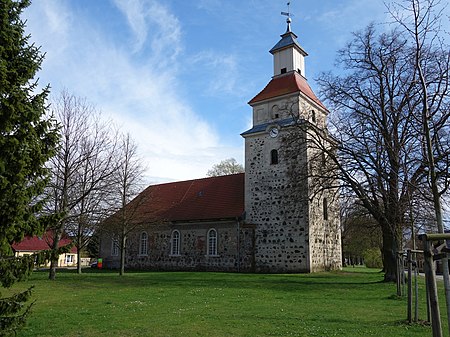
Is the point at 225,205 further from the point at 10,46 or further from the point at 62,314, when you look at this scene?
the point at 10,46

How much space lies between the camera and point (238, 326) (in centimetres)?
858

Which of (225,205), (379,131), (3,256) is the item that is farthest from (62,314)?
(225,205)

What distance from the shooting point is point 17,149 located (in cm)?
684

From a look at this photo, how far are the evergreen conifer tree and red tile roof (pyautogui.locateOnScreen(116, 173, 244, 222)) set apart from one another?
19.0m

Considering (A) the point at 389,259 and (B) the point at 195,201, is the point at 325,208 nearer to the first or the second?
(A) the point at 389,259

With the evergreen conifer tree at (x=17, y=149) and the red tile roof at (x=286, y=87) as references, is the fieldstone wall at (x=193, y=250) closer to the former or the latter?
the red tile roof at (x=286, y=87)

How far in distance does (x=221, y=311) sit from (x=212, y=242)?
19.1 metres

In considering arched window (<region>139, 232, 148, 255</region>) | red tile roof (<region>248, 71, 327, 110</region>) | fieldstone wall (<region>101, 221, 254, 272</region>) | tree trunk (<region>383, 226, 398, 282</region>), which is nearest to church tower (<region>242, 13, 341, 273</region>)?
red tile roof (<region>248, 71, 327, 110</region>)

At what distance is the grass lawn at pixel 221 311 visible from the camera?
→ 816 centimetres

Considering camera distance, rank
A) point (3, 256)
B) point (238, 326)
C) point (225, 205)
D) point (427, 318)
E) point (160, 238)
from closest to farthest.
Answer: point (3, 256) < point (238, 326) < point (427, 318) < point (225, 205) < point (160, 238)

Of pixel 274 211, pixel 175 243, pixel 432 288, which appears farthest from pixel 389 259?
pixel 175 243

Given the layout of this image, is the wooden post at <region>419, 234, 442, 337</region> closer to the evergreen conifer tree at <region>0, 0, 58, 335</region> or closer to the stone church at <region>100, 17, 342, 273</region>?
the evergreen conifer tree at <region>0, 0, 58, 335</region>

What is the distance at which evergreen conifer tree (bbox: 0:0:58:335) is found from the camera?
6.64 metres

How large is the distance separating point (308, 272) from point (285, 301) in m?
12.8
